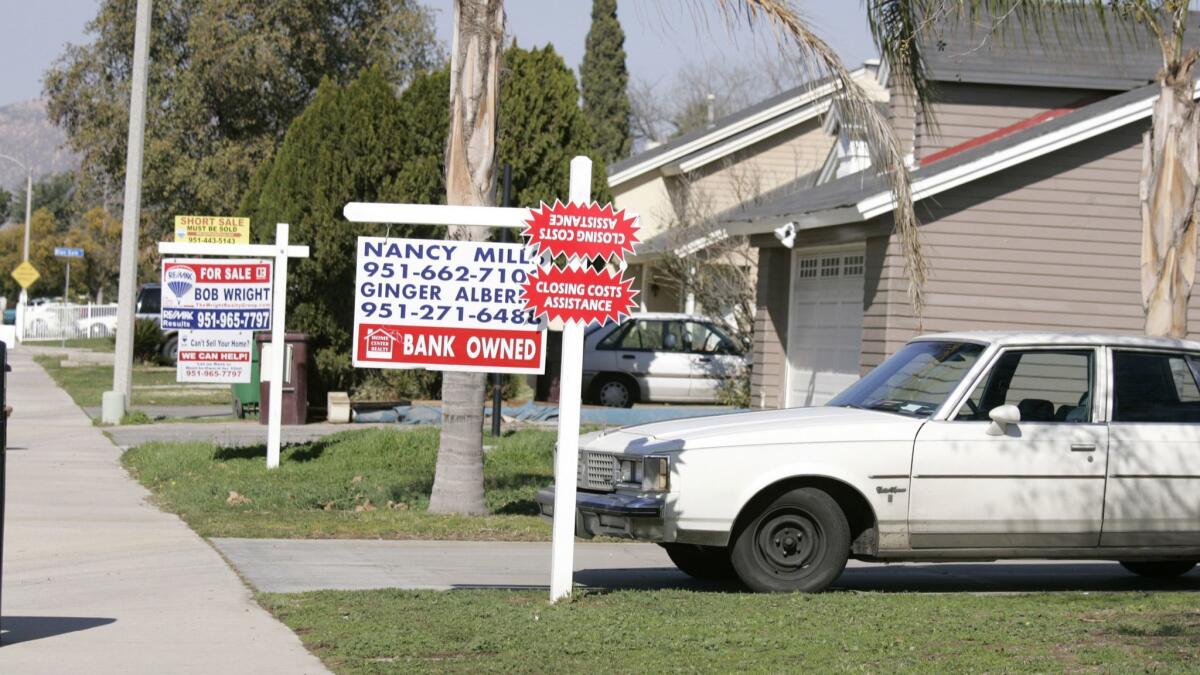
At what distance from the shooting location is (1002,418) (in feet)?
29.5

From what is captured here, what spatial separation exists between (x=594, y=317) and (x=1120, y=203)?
11336 millimetres

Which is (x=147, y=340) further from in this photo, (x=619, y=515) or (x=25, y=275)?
(x=619, y=515)

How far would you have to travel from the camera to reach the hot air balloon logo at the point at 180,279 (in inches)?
657

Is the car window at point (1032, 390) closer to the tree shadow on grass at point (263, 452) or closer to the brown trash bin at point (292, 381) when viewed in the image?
the tree shadow on grass at point (263, 452)

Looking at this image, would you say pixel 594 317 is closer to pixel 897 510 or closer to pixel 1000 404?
pixel 897 510

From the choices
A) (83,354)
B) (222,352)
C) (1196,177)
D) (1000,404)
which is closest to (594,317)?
(1000,404)

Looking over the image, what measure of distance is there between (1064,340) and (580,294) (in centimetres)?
327

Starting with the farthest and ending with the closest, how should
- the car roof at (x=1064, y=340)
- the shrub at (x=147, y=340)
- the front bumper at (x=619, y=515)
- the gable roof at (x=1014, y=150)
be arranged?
the shrub at (x=147, y=340) → the gable roof at (x=1014, y=150) → the car roof at (x=1064, y=340) → the front bumper at (x=619, y=515)

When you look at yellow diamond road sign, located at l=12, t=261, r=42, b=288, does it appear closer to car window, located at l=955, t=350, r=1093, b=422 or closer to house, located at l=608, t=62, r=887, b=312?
house, located at l=608, t=62, r=887, b=312

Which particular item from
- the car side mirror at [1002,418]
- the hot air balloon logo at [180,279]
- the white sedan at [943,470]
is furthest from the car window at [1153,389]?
the hot air balloon logo at [180,279]

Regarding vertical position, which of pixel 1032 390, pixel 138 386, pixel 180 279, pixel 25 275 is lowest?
pixel 138 386

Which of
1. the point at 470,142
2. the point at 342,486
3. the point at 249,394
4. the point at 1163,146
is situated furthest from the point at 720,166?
the point at 1163,146

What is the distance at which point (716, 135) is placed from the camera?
1344 inches

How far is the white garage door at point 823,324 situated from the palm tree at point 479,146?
7.11m
